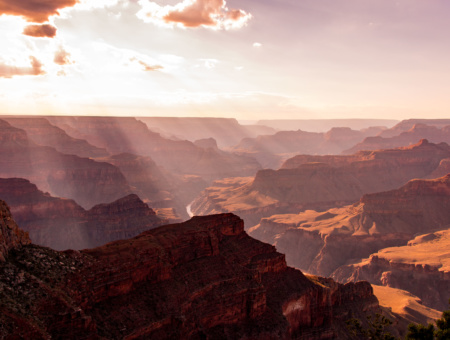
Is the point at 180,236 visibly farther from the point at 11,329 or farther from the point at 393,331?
the point at 393,331

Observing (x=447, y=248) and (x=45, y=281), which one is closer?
(x=45, y=281)

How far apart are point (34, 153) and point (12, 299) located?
164905 millimetres

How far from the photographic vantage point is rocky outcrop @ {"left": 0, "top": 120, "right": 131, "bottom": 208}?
177250mm

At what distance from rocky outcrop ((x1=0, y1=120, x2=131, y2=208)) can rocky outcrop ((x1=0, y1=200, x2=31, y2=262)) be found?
141 m

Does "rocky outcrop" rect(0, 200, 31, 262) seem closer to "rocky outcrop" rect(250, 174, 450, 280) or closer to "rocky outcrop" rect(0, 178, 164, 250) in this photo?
"rocky outcrop" rect(0, 178, 164, 250)

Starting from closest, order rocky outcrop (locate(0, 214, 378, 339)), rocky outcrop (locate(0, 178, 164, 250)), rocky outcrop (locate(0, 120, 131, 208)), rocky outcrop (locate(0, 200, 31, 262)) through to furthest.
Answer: rocky outcrop (locate(0, 214, 378, 339)), rocky outcrop (locate(0, 200, 31, 262)), rocky outcrop (locate(0, 178, 164, 250)), rocky outcrop (locate(0, 120, 131, 208))

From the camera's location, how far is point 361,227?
150m

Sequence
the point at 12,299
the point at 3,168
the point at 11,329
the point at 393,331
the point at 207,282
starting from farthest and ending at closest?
1. the point at 3,168
2. the point at 393,331
3. the point at 207,282
4. the point at 12,299
5. the point at 11,329

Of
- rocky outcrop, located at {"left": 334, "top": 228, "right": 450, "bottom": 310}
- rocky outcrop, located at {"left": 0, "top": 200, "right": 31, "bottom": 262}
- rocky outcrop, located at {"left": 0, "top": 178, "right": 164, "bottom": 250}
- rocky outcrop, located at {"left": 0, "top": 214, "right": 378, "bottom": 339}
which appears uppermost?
rocky outcrop, located at {"left": 0, "top": 200, "right": 31, "bottom": 262}

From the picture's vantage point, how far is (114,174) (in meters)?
184

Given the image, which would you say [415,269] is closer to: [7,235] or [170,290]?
[170,290]

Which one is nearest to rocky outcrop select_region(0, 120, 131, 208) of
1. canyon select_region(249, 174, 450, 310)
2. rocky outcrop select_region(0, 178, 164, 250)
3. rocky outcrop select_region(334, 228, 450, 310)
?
rocky outcrop select_region(0, 178, 164, 250)

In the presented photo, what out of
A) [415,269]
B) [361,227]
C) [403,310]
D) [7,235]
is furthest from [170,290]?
[361,227]

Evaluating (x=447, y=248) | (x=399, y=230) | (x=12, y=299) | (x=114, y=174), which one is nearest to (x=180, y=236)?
(x=12, y=299)
